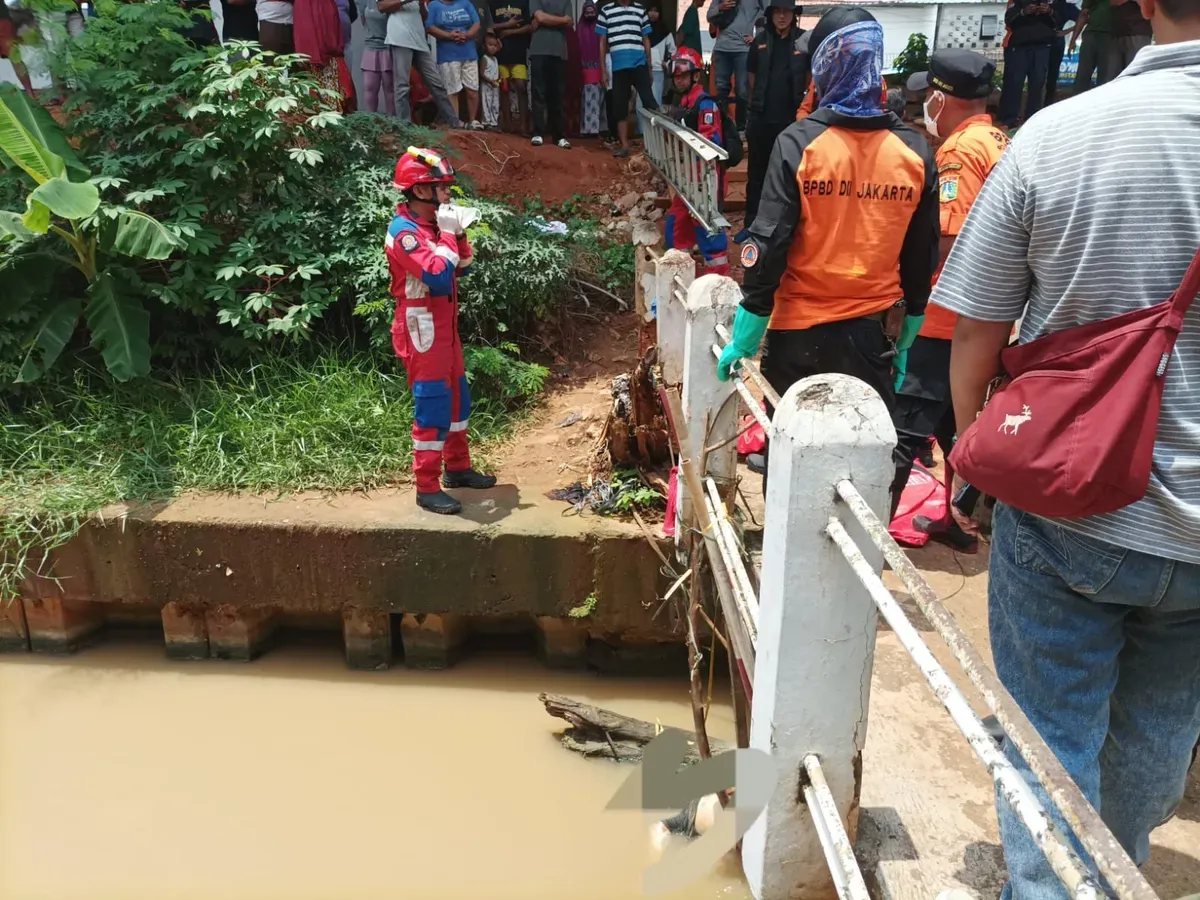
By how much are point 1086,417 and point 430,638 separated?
416 centimetres

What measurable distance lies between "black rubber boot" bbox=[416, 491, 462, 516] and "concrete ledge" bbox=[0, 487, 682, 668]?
68 mm

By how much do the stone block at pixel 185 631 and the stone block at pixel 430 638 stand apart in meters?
1.13

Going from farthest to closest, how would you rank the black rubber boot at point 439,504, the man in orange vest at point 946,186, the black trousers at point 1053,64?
the black trousers at point 1053,64 → the black rubber boot at point 439,504 → the man in orange vest at point 946,186

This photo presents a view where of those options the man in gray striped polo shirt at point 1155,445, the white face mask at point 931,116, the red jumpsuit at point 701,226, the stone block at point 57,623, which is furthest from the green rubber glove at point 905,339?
the stone block at point 57,623

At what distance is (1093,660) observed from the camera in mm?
1537

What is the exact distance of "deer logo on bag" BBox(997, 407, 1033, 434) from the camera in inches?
58.3

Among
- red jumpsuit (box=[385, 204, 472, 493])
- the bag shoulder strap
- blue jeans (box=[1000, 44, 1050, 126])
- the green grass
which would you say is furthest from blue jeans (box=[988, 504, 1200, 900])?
blue jeans (box=[1000, 44, 1050, 126])

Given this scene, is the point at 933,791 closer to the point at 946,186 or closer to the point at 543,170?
the point at 946,186

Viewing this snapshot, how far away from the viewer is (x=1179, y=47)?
139 cm

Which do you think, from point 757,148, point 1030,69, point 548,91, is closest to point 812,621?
point 757,148

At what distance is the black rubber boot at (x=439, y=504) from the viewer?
4707mm

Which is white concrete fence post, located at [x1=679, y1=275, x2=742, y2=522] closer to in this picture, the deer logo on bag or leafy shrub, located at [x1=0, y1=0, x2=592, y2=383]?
the deer logo on bag

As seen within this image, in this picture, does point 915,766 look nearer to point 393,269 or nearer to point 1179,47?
point 1179,47

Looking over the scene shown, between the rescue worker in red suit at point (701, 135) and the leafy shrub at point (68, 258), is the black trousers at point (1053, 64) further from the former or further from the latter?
the leafy shrub at point (68, 258)
